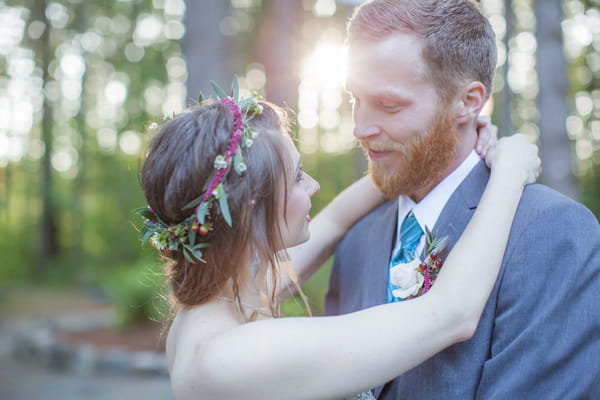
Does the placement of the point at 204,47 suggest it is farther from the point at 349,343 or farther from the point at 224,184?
the point at 349,343

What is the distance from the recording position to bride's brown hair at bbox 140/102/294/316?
74.2 inches

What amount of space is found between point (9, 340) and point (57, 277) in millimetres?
8518

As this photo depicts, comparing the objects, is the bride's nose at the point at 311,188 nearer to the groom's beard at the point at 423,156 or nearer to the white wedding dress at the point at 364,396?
the groom's beard at the point at 423,156

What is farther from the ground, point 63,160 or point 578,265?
point 578,265

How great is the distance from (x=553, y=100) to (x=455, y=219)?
4.27 meters

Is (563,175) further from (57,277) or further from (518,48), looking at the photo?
(57,277)

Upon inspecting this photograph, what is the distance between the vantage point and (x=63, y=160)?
81.4 feet

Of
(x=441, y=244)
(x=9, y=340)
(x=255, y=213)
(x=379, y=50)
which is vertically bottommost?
(x=9, y=340)

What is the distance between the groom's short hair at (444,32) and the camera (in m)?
2.22

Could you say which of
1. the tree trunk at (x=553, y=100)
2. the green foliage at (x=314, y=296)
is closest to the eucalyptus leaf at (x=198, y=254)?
the tree trunk at (x=553, y=100)

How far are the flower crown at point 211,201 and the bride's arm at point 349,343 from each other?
374mm

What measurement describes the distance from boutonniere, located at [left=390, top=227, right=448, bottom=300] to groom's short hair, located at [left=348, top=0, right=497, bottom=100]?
1.98 ft

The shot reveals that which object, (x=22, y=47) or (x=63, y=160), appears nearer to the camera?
(x=22, y=47)

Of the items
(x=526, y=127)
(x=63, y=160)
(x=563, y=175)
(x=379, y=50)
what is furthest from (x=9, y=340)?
(x=526, y=127)
